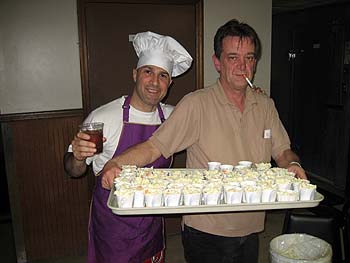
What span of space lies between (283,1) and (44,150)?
12.6 ft

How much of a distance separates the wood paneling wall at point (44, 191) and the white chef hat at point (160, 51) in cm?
142

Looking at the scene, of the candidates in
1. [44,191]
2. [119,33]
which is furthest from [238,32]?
[44,191]

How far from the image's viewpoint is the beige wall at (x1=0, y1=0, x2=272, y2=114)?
2.94m

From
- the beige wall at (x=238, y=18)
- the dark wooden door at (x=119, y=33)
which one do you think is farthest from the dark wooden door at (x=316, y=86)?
the dark wooden door at (x=119, y=33)

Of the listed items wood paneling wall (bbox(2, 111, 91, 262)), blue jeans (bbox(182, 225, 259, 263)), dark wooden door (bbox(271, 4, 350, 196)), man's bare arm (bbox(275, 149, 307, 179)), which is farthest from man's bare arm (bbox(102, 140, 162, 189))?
dark wooden door (bbox(271, 4, 350, 196))

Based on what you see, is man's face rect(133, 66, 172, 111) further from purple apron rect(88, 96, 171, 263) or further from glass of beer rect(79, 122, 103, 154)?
glass of beer rect(79, 122, 103, 154)

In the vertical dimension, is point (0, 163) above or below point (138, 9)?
below

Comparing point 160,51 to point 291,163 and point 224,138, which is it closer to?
point 224,138

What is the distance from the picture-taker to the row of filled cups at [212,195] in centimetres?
148

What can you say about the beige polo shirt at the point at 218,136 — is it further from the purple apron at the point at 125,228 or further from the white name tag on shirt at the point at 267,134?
the purple apron at the point at 125,228

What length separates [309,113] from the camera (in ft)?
18.2

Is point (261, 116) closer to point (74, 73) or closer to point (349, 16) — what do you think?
point (74, 73)

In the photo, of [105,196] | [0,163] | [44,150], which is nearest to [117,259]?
[105,196]

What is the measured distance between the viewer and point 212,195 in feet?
4.94
